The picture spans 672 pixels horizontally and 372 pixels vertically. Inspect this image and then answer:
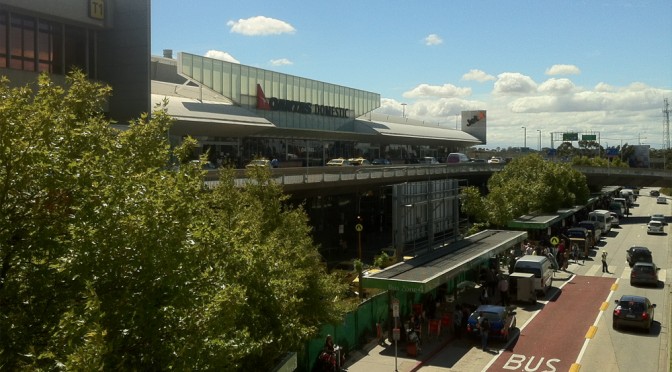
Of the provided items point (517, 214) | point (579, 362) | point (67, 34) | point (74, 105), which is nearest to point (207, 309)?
point (74, 105)

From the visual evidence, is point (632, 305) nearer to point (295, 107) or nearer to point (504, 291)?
point (504, 291)

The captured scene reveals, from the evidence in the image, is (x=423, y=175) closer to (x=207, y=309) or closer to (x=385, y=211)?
(x=385, y=211)

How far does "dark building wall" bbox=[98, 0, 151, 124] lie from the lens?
46.9 metres

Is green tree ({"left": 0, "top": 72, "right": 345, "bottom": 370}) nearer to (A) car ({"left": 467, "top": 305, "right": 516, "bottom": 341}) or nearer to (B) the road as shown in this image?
(B) the road

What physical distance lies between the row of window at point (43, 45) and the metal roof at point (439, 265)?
81.3ft

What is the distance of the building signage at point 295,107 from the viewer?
6850 cm

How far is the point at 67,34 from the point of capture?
45.1 meters

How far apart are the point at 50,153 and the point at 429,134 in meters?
99.5

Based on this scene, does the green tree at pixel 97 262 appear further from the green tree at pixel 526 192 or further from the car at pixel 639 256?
the car at pixel 639 256

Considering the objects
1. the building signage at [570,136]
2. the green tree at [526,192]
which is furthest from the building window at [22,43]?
the building signage at [570,136]

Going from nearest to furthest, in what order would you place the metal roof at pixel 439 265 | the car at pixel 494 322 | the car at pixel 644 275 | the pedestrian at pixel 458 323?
the metal roof at pixel 439 265, the car at pixel 494 322, the pedestrian at pixel 458 323, the car at pixel 644 275

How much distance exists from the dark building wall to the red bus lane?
100 ft

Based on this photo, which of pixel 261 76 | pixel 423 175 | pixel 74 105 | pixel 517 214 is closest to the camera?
pixel 74 105

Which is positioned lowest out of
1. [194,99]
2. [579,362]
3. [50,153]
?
[579,362]
